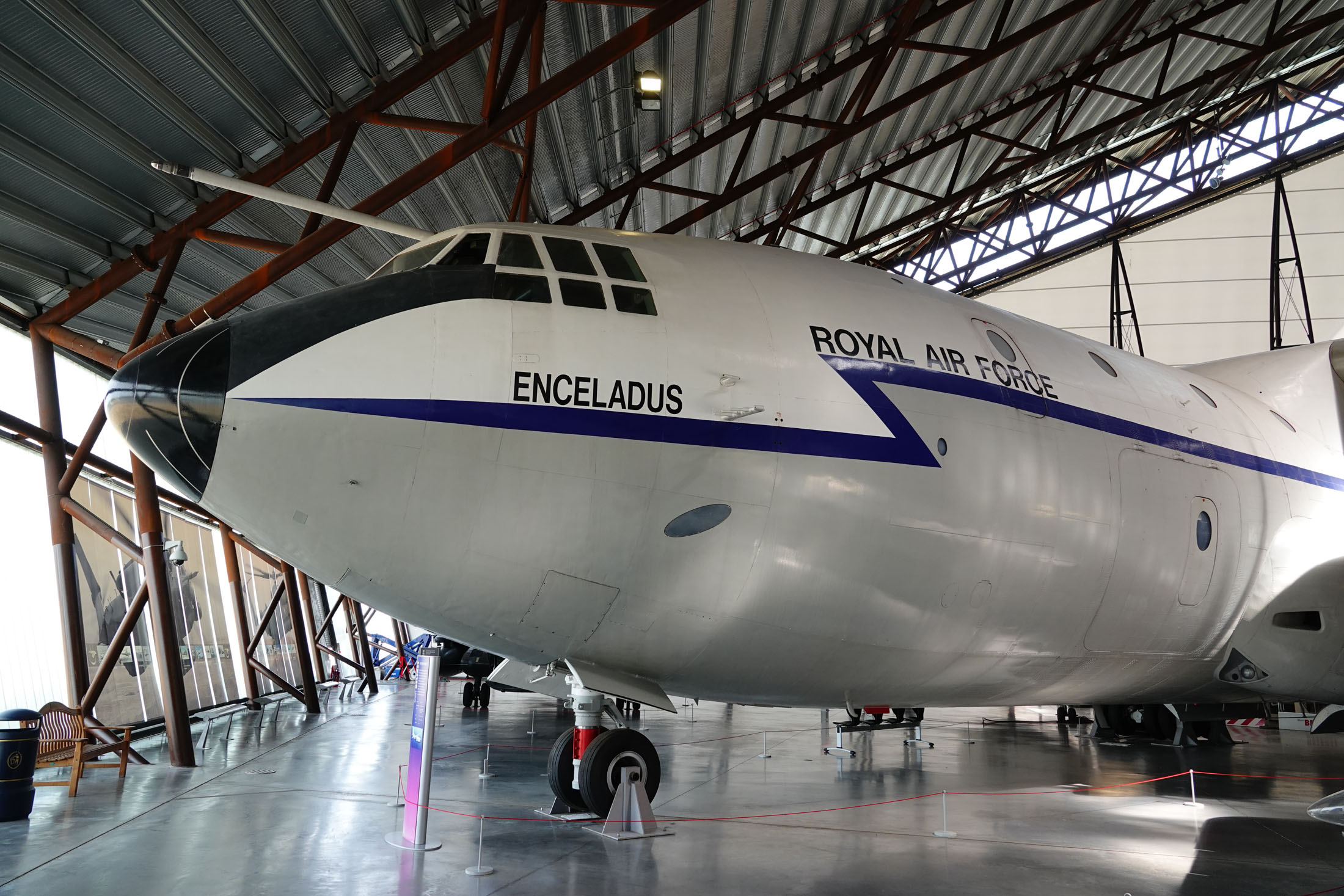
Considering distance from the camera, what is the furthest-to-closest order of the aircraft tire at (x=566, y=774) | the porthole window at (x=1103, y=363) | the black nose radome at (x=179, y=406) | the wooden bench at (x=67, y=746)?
the wooden bench at (x=67, y=746)
the porthole window at (x=1103, y=363)
the aircraft tire at (x=566, y=774)
the black nose radome at (x=179, y=406)

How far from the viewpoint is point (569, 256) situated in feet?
21.5

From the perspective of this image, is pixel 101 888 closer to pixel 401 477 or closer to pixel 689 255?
pixel 401 477

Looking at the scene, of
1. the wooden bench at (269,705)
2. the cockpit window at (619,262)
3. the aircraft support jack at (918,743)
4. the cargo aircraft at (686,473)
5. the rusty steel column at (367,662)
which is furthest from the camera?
the rusty steel column at (367,662)

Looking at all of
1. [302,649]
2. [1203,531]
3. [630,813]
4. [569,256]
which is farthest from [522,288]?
[302,649]

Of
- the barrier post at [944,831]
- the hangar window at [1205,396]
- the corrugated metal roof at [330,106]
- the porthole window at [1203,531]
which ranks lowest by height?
the barrier post at [944,831]

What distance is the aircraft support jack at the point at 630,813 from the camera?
7.21 m

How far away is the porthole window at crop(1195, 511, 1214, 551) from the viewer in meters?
8.74

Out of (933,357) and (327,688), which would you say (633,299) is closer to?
(933,357)

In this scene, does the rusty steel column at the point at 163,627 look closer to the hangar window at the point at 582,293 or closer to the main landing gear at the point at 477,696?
the hangar window at the point at 582,293

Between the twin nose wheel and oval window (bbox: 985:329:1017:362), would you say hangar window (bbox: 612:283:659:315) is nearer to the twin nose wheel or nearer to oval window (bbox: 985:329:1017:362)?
the twin nose wheel

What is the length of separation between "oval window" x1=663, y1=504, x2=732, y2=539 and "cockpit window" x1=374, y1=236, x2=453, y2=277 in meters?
2.54

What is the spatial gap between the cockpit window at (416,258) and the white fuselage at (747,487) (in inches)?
17.9

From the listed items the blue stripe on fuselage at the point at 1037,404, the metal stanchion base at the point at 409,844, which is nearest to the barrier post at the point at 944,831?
the blue stripe on fuselage at the point at 1037,404

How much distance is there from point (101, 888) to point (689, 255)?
19.4 feet
